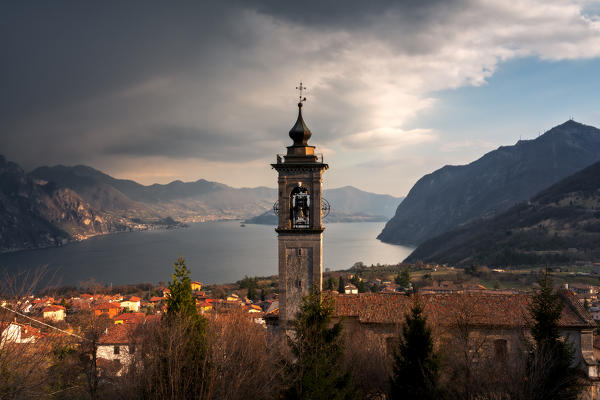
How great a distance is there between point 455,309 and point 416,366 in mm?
8180

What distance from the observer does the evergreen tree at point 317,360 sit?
15.2 metres

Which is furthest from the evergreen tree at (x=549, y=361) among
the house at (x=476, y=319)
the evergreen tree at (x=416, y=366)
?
the evergreen tree at (x=416, y=366)

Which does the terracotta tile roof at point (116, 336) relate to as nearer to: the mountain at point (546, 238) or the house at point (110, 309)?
the house at point (110, 309)

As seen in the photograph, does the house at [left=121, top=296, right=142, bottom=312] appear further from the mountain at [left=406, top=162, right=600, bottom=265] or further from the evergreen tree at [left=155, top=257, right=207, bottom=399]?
the mountain at [left=406, top=162, right=600, bottom=265]

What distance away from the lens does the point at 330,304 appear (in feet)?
60.3

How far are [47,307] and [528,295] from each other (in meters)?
70.1

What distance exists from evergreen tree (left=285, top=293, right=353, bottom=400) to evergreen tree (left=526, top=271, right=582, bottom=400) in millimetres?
7814

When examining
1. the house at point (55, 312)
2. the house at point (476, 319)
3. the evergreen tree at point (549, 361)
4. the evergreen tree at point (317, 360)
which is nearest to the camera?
the evergreen tree at point (317, 360)

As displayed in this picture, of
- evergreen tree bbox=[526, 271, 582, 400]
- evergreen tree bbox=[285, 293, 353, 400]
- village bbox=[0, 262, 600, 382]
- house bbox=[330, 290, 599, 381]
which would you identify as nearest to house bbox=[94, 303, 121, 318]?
village bbox=[0, 262, 600, 382]

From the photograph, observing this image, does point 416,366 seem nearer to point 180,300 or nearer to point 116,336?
point 180,300

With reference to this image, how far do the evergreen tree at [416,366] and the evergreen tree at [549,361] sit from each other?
3.91m

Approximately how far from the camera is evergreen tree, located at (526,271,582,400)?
17.5 m

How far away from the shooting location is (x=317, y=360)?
15523 millimetres

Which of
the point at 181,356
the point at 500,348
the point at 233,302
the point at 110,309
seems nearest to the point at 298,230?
the point at 181,356
